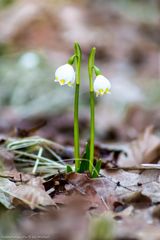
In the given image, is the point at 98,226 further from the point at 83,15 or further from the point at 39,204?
the point at 83,15

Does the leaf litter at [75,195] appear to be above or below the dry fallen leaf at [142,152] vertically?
below

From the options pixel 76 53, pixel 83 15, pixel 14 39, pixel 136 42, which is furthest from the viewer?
pixel 83 15

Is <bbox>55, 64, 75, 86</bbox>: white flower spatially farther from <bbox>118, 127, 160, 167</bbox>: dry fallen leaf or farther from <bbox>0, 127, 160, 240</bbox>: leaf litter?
<bbox>118, 127, 160, 167</bbox>: dry fallen leaf

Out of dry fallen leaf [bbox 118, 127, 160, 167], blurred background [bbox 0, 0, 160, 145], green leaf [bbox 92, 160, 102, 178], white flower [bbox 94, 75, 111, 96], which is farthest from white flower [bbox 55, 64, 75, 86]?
blurred background [bbox 0, 0, 160, 145]

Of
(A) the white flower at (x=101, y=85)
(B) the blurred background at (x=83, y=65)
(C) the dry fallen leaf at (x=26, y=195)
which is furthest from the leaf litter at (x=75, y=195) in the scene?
(B) the blurred background at (x=83, y=65)

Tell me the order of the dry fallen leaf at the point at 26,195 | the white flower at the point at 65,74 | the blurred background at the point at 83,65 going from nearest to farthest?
1. the dry fallen leaf at the point at 26,195
2. the white flower at the point at 65,74
3. the blurred background at the point at 83,65

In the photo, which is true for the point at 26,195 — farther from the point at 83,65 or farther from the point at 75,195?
the point at 83,65

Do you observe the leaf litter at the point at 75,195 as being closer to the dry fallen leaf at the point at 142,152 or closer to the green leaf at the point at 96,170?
the green leaf at the point at 96,170

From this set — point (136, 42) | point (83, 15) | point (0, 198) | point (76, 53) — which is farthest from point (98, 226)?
point (83, 15)
